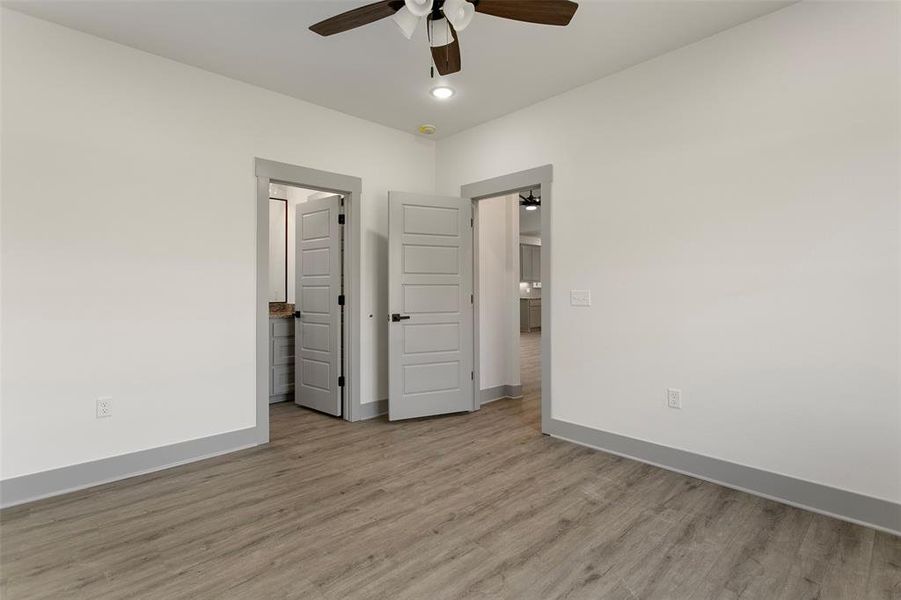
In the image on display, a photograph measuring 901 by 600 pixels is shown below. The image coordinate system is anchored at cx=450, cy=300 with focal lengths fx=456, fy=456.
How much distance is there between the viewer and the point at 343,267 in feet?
14.3

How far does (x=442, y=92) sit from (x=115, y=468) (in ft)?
11.6

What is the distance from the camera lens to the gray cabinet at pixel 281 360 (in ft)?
16.4

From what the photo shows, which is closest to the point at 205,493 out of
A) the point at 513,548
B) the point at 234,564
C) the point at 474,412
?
the point at 234,564

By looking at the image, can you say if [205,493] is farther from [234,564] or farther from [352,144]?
[352,144]

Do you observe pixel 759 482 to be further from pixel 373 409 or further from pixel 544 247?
pixel 373 409

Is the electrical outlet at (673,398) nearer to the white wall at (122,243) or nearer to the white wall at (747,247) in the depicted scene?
the white wall at (747,247)

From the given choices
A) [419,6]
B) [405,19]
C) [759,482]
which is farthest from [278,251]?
[759,482]

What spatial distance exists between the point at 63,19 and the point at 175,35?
1.93 feet

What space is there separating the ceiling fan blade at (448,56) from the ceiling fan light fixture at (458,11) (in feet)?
0.47

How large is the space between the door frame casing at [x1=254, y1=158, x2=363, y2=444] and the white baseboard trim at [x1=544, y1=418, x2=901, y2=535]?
81.4 inches

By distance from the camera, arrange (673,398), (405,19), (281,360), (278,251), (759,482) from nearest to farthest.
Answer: (405,19) → (759,482) → (673,398) → (281,360) → (278,251)

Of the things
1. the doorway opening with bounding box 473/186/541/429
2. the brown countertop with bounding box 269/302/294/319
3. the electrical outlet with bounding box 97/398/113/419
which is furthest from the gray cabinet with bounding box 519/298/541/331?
the electrical outlet with bounding box 97/398/113/419

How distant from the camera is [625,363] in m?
3.34

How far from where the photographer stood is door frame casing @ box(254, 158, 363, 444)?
11.8ft
